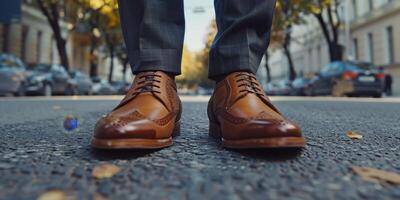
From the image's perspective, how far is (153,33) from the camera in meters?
1.42

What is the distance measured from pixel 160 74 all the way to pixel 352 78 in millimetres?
9946

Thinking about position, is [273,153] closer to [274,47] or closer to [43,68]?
[43,68]

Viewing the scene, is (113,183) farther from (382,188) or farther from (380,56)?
(380,56)

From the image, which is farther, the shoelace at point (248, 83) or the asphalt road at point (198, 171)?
the shoelace at point (248, 83)

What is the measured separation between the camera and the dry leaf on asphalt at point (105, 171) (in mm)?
958

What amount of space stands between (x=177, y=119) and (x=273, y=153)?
0.47m

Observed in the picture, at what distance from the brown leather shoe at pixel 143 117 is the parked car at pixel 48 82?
10.2 meters

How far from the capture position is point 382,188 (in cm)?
87

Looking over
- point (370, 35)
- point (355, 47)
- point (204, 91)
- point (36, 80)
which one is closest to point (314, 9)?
point (36, 80)

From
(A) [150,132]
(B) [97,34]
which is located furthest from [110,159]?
(B) [97,34]

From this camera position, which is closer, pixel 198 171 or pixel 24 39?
pixel 198 171

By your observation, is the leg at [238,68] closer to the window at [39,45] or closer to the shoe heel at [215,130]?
the shoe heel at [215,130]

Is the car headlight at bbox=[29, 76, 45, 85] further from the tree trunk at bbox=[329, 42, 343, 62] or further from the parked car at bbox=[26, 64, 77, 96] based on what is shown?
the tree trunk at bbox=[329, 42, 343, 62]

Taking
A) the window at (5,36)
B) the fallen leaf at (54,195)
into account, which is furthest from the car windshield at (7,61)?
the window at (5,36)
